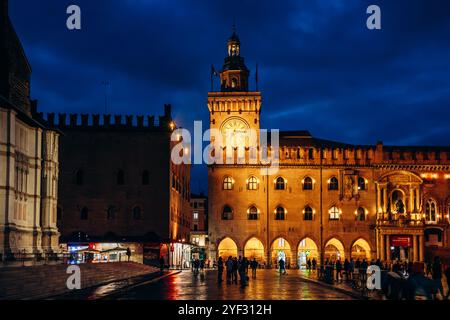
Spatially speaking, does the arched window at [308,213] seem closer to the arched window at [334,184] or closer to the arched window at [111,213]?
the arched window at [334,184]

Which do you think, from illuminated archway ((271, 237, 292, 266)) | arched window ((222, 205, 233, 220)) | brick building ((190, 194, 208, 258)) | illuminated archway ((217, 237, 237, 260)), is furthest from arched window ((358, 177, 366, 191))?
brick building ((190, 194, 208, 258))

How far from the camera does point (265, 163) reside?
235 feet

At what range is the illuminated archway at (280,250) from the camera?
71188mm

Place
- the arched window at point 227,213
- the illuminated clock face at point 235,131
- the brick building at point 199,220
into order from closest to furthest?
the arched window at point 227,213 → the illuminated clock face at point 235,131 → the brick building at point 199,220

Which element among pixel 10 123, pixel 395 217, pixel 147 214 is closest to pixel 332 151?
pixel 395 217

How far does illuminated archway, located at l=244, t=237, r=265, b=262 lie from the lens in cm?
7088

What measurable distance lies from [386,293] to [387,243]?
146 feet

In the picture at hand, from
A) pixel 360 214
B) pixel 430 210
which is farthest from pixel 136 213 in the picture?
pixel 430 210

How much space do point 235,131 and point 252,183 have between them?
20.2 feet

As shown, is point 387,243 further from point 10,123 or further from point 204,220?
point 204,220

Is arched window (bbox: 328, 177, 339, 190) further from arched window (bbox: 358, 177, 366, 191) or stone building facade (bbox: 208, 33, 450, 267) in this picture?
arched window (bbox: 358, 177, 366, 191)

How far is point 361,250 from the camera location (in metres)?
72.0

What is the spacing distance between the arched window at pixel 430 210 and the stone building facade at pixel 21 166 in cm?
4122

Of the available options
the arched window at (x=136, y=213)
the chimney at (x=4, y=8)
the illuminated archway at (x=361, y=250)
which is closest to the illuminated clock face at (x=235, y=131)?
the arched window at (x=136, y=213)
